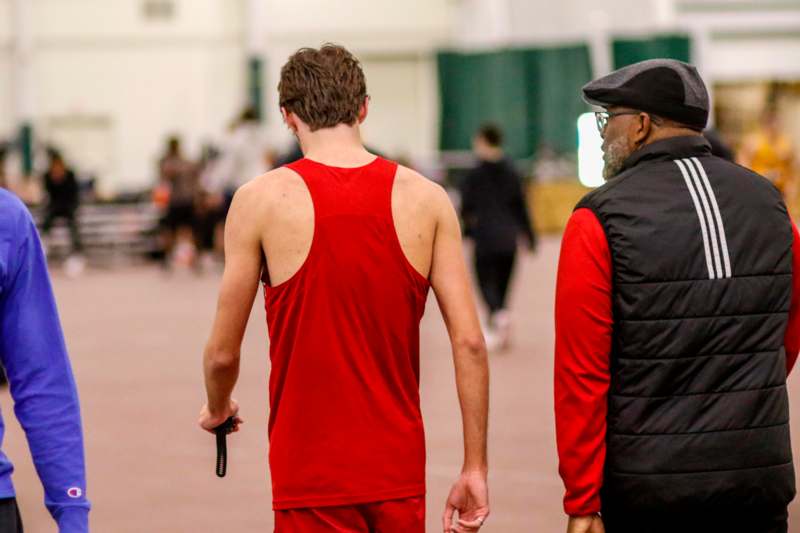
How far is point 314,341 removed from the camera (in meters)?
3.55

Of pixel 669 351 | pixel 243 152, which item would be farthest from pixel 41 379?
pixel 243 152

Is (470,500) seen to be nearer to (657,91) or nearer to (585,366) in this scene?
(585,366)

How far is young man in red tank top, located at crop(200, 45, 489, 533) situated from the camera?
11.6 feet

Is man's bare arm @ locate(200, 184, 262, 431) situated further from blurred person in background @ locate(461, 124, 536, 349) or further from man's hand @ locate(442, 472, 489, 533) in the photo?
blurred person in background @ locate(461, 124, 536, 349)

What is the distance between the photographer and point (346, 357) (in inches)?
140

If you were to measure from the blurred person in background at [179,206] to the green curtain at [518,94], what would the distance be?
805 cm

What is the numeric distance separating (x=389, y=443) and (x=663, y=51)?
87.5 ft

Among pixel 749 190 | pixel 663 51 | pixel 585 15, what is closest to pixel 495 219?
pixel 749 190

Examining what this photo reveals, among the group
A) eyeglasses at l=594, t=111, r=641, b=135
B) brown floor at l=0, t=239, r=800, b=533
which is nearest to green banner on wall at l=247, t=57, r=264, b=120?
brown floor at l=0, t=239, r=800, b=533

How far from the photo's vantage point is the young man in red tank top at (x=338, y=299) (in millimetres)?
3545

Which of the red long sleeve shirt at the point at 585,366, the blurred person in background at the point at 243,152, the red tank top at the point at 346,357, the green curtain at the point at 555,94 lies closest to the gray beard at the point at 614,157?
the red long sleeve shirt at the point at 585,366

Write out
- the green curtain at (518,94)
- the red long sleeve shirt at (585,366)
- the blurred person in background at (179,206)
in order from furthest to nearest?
the green curtain at (518,94)
the blurred person in background at (179,206)
the red long sleeve shirt at (585,366)

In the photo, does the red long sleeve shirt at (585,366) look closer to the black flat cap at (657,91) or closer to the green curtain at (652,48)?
the black flat cap at (657,91)

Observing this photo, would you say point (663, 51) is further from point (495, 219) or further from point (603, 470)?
point (603, 470)
